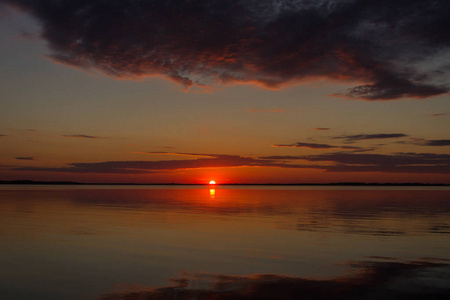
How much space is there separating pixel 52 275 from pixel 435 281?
535 inches

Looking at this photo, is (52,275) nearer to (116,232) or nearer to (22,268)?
(22,268)

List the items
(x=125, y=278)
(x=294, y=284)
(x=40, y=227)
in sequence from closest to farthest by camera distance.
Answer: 1. (x=294, y=284)
2. (x=125, y=278)
3. (x=40, y=227)

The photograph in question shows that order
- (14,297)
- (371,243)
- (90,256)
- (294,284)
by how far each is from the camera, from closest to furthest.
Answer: (14,297)
(294,284)
(90,256)
(371,243)

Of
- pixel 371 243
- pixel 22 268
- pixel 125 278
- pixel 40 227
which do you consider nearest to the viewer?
pixel 125 278

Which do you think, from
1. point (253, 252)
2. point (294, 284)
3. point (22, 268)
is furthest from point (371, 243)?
point (22, 268)

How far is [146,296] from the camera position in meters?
11.7

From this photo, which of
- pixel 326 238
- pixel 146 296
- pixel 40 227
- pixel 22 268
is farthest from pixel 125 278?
pixel 40 227

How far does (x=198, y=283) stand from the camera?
43.1 feet

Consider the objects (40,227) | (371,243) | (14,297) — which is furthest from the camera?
(40,227)

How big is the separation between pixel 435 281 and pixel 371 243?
A: 784 cm

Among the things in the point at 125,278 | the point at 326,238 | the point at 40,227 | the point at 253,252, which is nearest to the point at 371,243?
the point at 326,238

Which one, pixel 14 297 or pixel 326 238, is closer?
pixel 14 297

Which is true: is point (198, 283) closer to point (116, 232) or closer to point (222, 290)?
point (222, 290)

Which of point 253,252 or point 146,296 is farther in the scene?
point 253,252
